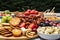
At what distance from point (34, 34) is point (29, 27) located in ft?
0.28

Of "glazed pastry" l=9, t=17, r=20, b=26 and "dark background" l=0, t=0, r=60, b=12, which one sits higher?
"dark background" l=0, t=0, r=60, b=12

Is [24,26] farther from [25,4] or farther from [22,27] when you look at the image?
[25,4]

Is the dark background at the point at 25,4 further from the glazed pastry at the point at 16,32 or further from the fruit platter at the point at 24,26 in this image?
the glazed pastry at the point at 16,32

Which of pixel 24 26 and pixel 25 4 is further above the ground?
pixel 25 4

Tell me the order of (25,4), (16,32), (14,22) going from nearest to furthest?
1. (16,32)
2. (14,22)
3. (25,4)

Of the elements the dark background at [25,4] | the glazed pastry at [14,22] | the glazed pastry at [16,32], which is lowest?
the glazed pastry at [16,32]

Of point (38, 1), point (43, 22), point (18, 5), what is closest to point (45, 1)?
point (38, 1)

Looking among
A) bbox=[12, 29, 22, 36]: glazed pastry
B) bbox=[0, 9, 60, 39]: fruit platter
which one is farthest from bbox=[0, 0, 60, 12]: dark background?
bbox=[12, 29, 22, 36]: glazed pastry

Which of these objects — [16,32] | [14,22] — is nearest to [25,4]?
[14,22]

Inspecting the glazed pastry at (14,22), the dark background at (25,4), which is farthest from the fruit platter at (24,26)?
the dark background at (25,4)

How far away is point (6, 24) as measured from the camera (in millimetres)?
1657

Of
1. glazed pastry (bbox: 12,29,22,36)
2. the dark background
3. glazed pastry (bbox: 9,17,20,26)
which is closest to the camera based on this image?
glazed pastry (bbox: 12,29,22,36)

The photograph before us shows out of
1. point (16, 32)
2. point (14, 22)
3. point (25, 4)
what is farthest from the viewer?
point (25, 4)

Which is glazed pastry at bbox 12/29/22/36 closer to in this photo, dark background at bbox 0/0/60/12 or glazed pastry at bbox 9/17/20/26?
glazed pastry at bbox 9/17/20/26
